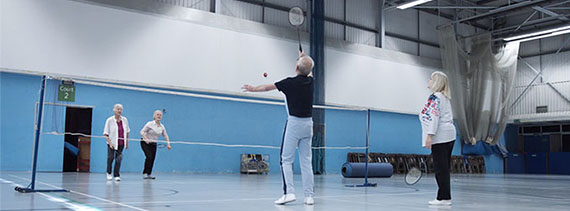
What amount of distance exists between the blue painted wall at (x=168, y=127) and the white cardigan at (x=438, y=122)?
5.51 meters

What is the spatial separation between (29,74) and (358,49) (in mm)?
13990

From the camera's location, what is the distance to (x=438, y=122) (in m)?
6.07

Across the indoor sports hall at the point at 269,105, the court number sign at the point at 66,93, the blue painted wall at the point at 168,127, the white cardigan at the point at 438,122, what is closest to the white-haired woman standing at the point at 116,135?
the indoor sports hall at the point at 269,105

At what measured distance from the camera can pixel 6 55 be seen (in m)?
14.8

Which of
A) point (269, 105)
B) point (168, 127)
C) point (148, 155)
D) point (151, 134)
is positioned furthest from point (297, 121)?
point (269, 105)

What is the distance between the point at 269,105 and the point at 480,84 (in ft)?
41.6

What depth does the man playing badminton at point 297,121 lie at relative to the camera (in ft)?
19.1

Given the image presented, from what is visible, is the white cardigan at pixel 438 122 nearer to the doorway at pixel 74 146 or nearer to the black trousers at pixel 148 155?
the black trousers at pixel 148 155

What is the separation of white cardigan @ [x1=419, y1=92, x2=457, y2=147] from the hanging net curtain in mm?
18899

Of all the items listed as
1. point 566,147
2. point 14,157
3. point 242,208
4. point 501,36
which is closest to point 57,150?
point 14,157

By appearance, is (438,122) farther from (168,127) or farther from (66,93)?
(168,127)

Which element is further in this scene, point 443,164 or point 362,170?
point 362,170

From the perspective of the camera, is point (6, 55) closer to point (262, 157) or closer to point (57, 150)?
point (57, 150)

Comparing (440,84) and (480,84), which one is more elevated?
(480,84)
